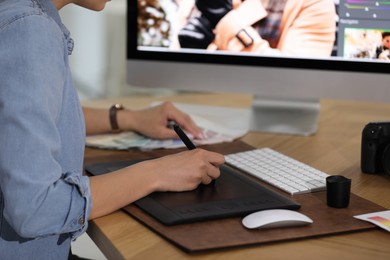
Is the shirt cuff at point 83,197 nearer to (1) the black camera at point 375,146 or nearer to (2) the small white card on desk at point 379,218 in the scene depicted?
(2) the small white card on desk at point 379,218

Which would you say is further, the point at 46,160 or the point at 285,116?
the point at 285,116

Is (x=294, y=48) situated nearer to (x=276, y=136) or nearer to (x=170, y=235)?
(x=276, y=136)

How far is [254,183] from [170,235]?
0.26 m

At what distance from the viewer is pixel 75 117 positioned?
107cm

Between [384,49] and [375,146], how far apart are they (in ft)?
0.83

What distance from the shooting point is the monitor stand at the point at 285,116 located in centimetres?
162

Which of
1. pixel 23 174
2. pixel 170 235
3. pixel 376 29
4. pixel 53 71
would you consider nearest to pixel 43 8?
pixel 53 71

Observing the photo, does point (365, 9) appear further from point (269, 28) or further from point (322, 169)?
point (322, 169)

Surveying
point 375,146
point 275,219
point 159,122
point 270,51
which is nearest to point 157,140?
point 159,122

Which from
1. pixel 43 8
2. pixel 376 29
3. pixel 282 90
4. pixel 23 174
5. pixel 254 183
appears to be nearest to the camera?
pixel 23 174

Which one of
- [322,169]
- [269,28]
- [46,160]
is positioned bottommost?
[322,169]

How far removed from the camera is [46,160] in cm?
93

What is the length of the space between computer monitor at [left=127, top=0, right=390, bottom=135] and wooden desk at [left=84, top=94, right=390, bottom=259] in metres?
0.09


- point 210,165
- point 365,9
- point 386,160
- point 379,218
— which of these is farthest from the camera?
point 365,9
